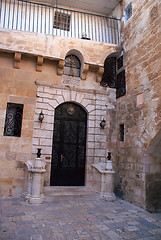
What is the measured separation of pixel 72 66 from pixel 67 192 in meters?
4.10

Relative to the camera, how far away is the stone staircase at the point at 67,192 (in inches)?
212

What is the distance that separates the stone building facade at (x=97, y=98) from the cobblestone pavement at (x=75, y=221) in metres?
0.79

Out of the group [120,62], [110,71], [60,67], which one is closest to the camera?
[60,67]

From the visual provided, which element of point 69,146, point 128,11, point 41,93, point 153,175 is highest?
point 128,11

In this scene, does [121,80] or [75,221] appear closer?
[75,221]

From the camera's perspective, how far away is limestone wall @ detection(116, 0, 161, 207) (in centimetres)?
485

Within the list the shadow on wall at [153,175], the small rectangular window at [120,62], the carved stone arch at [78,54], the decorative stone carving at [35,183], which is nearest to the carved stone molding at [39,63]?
the carved stone arch at [78,54]

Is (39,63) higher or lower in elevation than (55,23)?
lower

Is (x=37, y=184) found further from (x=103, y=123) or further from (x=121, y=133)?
(x=121, y=133)

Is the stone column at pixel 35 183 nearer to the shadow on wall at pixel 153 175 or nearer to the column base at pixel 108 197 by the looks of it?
the column base at pixel 108 197

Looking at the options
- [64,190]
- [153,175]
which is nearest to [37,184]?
[64,190]

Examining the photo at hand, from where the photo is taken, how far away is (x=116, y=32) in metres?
7.56

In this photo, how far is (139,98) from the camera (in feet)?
17.9

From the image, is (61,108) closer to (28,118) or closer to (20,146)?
(28,118)
